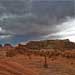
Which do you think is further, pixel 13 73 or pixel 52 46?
pixel 52 46

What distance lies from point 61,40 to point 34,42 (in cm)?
1948

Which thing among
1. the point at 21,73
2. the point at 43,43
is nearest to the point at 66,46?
the point at 43,43

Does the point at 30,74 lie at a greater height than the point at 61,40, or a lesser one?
lesser

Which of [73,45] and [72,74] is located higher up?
[73,45]

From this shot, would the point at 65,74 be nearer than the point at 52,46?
Yes

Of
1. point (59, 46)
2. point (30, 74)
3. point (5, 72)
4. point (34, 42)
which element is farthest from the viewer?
point (34, 42)

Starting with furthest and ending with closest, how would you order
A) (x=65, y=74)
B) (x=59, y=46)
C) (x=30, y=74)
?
(x=59, y=46) → (x=65, y=74) → (x=30, y=74)

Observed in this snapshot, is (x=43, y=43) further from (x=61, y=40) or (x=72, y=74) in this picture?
(x=72, y=74)

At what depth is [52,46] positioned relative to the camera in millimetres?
158500

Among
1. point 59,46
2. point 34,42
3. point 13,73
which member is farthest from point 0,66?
point 34,42

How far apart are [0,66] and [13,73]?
1.96 metres

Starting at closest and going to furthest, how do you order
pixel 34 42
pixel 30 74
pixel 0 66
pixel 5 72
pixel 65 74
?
pixel 5 72 < pixel 0 66 < pixel 30 74 < pixel 65 74 < pixel 34 42

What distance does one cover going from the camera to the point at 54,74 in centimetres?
3572

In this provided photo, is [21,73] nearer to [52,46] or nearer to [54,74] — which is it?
[54,74]
